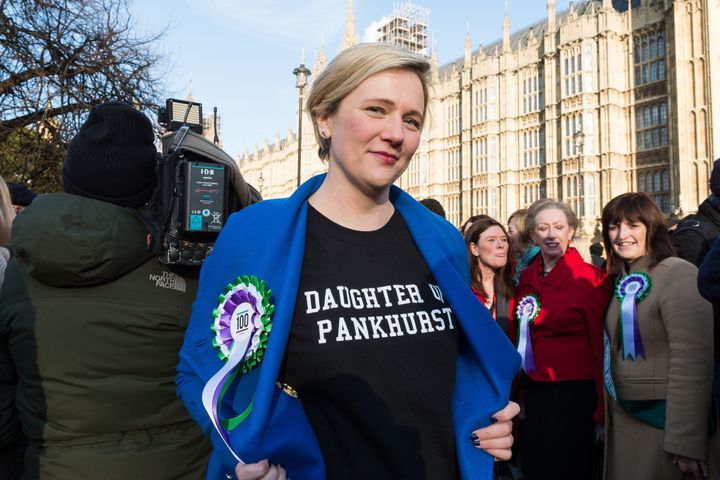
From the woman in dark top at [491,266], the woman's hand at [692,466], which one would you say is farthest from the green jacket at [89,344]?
the woman in dark top at [491,266]

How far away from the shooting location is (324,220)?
142 centimetres

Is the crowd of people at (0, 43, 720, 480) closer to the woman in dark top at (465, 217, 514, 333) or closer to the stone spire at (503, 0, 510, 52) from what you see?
the woman in dark top at (465, 217, 514, 333)

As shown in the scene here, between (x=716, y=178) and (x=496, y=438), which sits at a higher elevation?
(x=716, y=178)

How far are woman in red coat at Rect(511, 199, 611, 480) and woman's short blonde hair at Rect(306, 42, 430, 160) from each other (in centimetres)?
235

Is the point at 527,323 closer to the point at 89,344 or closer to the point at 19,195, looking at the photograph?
the point at 89,344

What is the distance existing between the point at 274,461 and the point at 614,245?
8.52ft

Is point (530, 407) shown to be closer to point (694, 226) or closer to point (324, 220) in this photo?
point (694, 226)

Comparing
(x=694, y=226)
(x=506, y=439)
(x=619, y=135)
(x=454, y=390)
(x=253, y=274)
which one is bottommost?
(x=506, y=439)

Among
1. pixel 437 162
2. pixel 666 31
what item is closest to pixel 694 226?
pixel 666 31

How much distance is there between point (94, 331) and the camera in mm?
1564

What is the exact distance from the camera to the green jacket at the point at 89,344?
1.53m

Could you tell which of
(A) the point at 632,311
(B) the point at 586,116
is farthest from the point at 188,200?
(B) the point at 586,116

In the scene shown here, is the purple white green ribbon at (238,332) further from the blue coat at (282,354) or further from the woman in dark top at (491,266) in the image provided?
the woman in dark top at (491,266)

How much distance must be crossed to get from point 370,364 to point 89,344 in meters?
0.87
